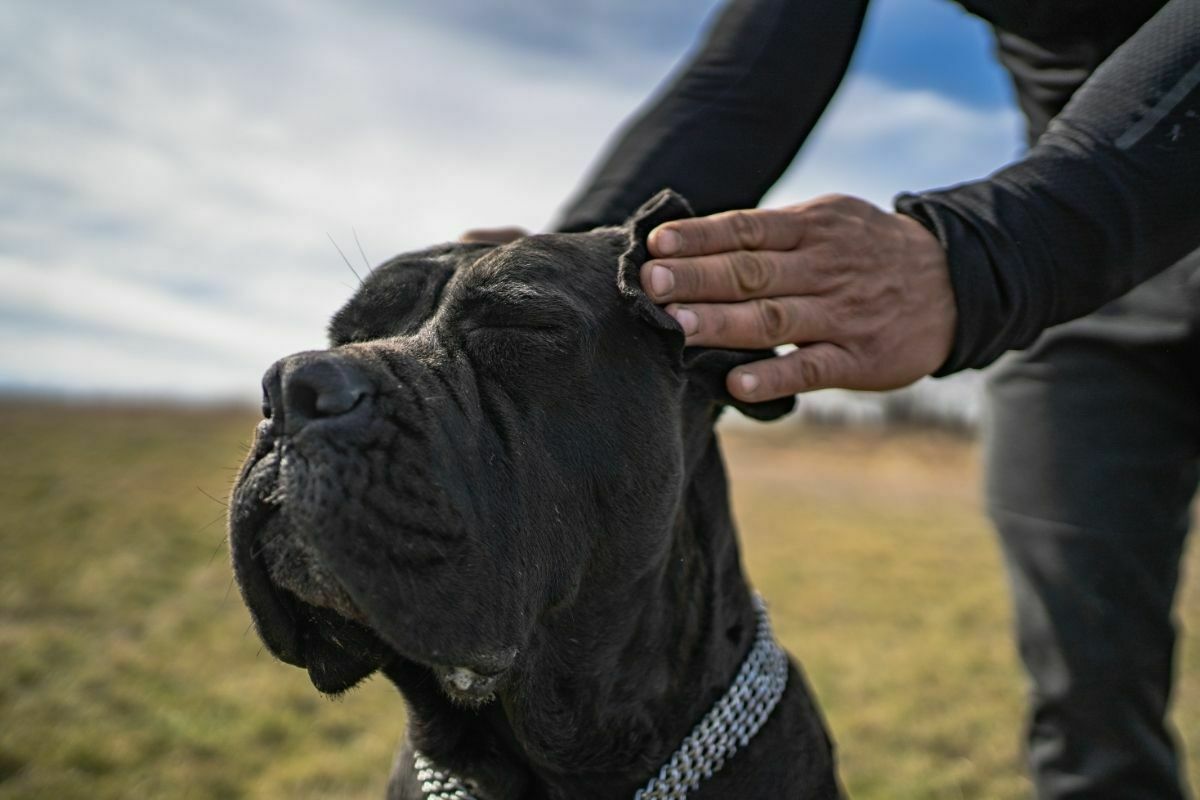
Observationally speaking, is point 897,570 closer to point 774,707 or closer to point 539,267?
point 774,707

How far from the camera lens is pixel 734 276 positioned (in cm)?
201

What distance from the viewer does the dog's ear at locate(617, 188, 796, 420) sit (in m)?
2.06

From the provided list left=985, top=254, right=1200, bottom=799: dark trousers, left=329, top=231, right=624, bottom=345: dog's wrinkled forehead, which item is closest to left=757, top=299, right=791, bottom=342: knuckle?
left=329, top=231, right=624, bottom=345: dog's wrinkled forehead

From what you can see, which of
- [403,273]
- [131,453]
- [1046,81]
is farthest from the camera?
[131,453]

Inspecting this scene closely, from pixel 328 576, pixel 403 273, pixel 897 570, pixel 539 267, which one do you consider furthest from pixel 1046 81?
pixel 897 570

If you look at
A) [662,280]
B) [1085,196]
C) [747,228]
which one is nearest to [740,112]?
[747,228]

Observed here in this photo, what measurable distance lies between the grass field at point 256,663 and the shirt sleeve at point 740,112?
1.44m

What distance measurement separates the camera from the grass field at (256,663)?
4387 millimetres

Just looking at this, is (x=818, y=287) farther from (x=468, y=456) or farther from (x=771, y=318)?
(x=468, y=456)

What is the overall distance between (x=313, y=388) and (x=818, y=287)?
110cm

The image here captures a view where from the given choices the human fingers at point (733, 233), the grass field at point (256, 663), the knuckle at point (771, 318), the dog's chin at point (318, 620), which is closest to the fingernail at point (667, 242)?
the human fingers at point (733, 233)

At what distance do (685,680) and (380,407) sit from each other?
108cm

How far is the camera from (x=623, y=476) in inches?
80.2

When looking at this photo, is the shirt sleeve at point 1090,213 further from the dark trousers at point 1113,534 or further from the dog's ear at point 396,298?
the dog's ear at point 396,298
